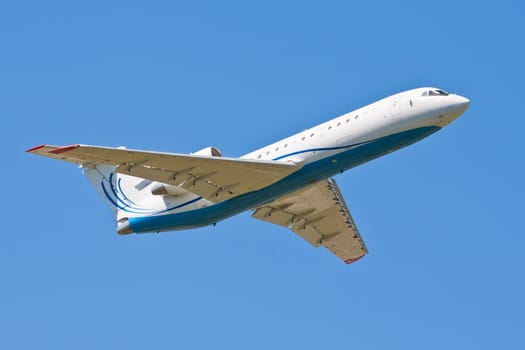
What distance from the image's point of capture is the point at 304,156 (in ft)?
126

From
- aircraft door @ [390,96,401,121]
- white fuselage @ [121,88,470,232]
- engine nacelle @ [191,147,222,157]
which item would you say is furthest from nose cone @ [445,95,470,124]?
engine nacelle @ [191,147,222,157]

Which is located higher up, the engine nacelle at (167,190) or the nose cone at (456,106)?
the nose cone at (456,106)

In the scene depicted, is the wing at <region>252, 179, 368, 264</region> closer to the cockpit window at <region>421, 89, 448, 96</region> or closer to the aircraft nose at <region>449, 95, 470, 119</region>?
the cockpit window at <region>421, 89, 448, 96</region>

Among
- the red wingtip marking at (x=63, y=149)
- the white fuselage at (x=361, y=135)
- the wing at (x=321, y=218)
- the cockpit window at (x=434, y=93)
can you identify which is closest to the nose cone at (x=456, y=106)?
the white fuselage at (x=361, y=135)

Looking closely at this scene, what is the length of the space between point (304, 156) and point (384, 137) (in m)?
3.04

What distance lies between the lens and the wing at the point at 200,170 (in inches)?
1457

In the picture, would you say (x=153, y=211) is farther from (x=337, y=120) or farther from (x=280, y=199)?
(x=337, y=120)

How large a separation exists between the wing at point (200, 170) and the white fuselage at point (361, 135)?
21.1 inches

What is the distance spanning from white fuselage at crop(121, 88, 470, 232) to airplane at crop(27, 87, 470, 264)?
33mm

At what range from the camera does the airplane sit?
3781 cm

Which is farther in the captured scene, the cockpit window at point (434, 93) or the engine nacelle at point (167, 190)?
the engine nacelle at point (167, 190)

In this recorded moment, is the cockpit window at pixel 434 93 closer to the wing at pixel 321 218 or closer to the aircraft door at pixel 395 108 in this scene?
the aircraft door at pixel 395 108

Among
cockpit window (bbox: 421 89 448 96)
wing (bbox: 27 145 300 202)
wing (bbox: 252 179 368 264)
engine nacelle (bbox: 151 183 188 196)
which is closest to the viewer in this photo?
wing (bbox: 27 145 300 202)

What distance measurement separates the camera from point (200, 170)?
1517 inches
